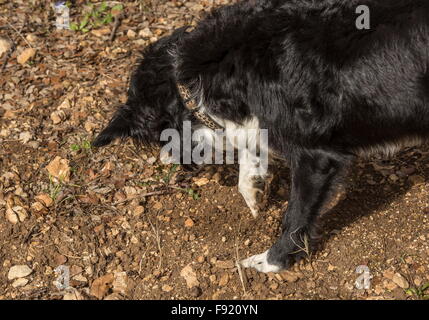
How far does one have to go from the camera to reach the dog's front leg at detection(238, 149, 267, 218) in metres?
3.58

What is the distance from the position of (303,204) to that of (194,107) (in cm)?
82

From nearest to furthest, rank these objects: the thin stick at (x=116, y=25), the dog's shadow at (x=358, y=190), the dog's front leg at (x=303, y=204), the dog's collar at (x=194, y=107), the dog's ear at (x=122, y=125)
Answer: the dog's front leg at (x=303, y=204) < the dog's collar at (x=194, y=107) < the dog's ear at (x=122, y=125) < the dog's shadow at (x=358, y=190) < the thin stick at (x=116, y=25)

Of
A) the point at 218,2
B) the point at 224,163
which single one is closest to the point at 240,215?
the point at 224,163

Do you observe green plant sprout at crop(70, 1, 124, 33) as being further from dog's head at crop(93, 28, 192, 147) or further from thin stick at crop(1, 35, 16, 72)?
dog's head at crop(93, 28, 192, 147)

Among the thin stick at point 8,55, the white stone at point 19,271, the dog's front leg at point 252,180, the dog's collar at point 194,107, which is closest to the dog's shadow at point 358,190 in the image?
the dog's front leg at point 252,180

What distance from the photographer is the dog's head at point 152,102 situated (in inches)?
131

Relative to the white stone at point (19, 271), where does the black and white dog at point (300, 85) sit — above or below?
above

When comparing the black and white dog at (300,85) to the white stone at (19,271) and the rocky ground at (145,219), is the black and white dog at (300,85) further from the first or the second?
the white stone at (19,271)

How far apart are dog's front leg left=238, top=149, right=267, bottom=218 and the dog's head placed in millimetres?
477

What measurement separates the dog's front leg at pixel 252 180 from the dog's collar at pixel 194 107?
1.09 feet

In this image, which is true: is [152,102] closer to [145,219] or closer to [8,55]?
[145,219]

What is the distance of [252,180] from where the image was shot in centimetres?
358

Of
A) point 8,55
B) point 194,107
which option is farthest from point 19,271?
point 8,55

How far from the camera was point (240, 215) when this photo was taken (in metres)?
3.65
